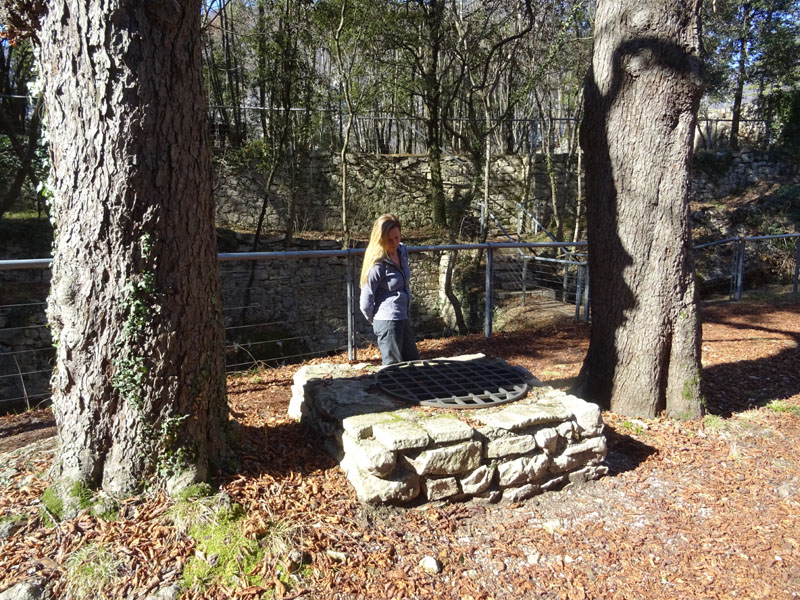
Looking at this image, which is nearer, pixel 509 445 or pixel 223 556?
pixel 223 556

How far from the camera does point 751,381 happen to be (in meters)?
5.05

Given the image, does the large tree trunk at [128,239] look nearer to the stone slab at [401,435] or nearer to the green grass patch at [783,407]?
the stone slab at [401,435]

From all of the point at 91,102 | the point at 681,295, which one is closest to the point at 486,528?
the point at 681,295

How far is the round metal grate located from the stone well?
0.25ft

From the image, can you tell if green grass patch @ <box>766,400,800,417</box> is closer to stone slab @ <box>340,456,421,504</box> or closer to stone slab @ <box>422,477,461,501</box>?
stone slab @ <box>422,477,461,501</box>

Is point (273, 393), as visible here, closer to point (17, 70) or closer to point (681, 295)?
point (681, 295)

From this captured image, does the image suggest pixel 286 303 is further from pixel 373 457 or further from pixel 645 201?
pixel 373 457

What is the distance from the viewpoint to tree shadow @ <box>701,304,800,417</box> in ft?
14.9

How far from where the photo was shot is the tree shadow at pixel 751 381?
179 inches

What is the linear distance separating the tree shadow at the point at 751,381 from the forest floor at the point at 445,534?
62 cm

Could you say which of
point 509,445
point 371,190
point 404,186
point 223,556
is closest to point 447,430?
point 509,445

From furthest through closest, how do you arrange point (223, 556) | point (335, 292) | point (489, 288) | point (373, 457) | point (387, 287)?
point (335, 292) → point (489, 288) → point (387, 287) → point (373, 457) → point (223, 556)

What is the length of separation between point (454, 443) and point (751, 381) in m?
3.72

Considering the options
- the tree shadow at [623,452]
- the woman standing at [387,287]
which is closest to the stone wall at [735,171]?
the tree shadow at [623,452]
